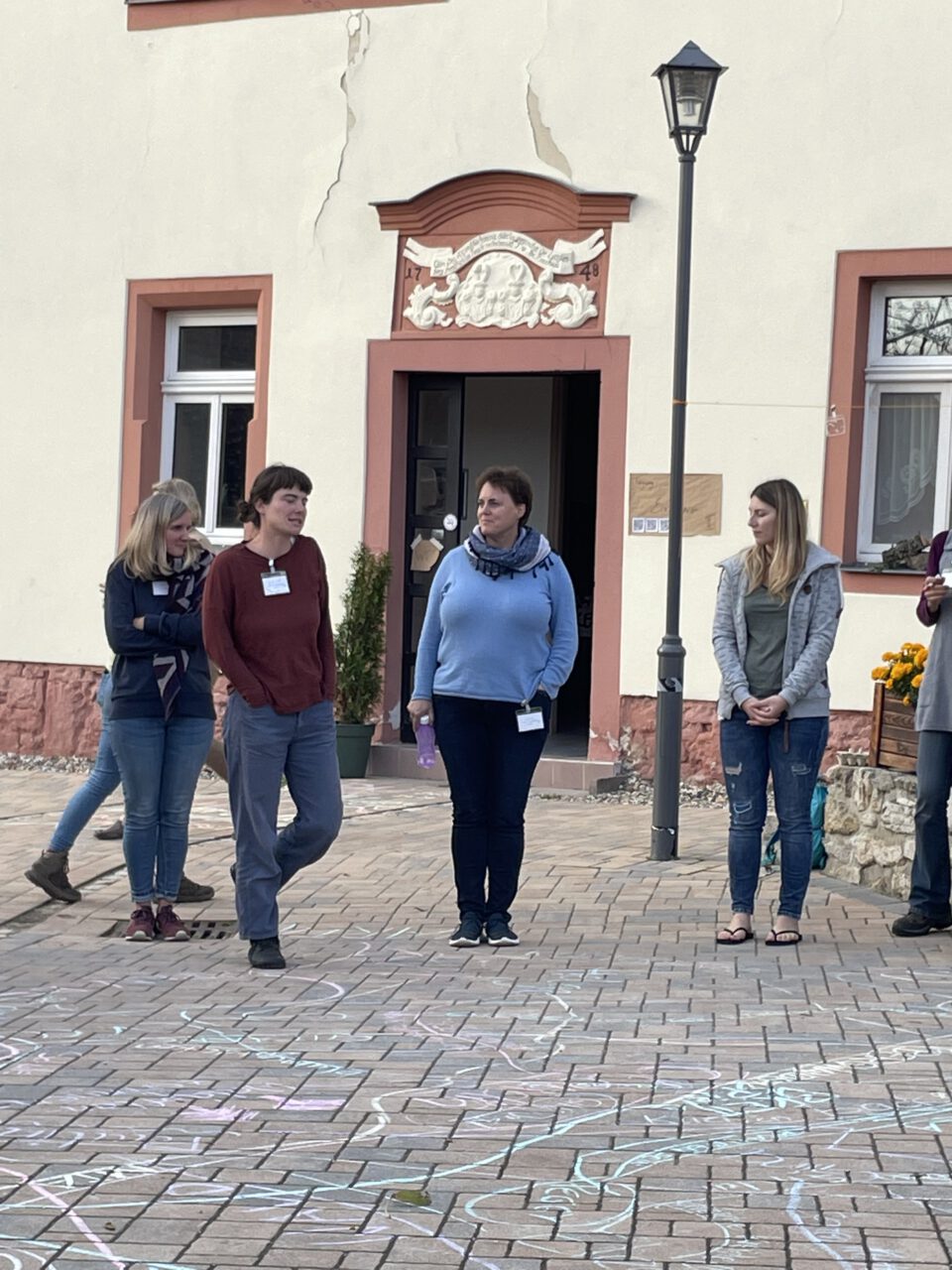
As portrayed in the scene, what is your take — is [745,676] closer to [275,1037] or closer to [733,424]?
[275,1037]

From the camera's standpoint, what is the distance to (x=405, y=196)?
44.1 feet

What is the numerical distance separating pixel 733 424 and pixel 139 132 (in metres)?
4.80

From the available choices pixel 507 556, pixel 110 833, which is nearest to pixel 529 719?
pixel 507 556

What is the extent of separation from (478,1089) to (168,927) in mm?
2853

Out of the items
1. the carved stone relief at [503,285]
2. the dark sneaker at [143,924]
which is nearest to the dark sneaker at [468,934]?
the dark sneaker at [143,924]

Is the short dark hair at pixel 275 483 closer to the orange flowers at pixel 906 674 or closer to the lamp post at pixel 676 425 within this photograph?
the orange flowers at pixel 906 674

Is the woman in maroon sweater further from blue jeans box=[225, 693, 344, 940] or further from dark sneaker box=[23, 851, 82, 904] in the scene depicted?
dark sneaker box=[23, 851, 82, 904]

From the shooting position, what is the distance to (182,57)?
1418 centimetres

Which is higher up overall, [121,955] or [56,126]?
[56,126]

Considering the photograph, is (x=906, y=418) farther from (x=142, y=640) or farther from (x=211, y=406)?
Result: (x=142, y=640)

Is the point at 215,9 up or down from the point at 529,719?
up

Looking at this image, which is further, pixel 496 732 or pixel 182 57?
pixel 182 57

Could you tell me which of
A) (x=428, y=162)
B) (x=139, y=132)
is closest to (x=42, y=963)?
(x=428, y=162)

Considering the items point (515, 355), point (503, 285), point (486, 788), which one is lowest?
point (486, 788)
